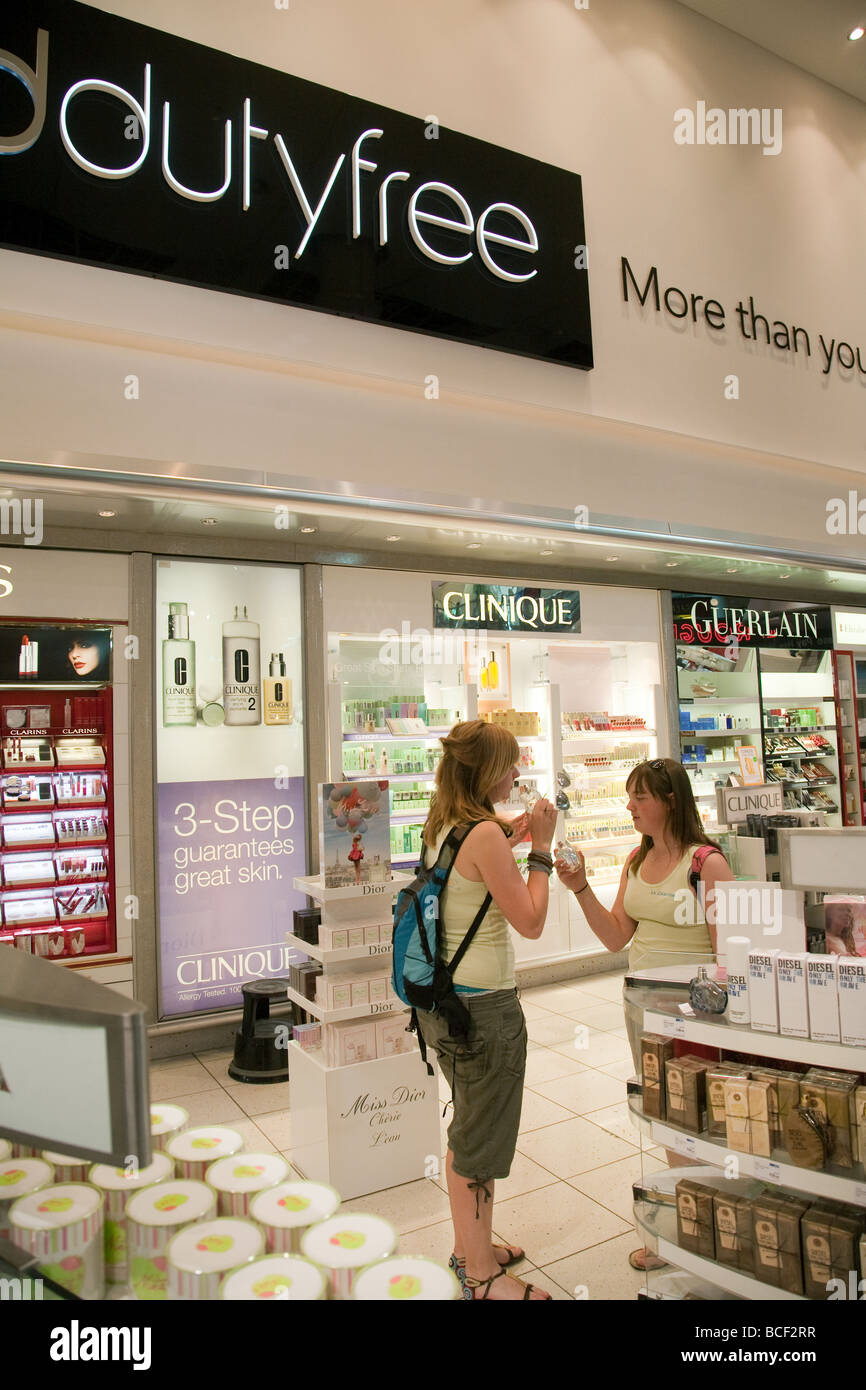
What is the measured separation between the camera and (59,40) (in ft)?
12.3

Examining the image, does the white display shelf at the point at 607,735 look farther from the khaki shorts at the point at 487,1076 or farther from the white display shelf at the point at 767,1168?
the white display shelf at the point at 767,1168

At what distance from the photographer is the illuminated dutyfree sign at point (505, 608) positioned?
590 cm

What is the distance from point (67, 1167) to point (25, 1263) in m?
0.26

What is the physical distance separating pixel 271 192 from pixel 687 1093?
14.2 feet

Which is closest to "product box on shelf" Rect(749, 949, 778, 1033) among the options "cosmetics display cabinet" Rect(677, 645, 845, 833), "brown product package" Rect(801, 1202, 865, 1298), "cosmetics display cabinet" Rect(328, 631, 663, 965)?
"brown product package" Rect(801, 1202, 865, 1298)

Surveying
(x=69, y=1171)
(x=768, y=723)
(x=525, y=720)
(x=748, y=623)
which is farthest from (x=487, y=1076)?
(x=768, y=723)

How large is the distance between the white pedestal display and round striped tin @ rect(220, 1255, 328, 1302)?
2.15 metres

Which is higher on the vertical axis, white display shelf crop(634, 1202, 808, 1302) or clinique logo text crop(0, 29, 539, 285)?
clinique logo text crop(0, 29, 539, 285)

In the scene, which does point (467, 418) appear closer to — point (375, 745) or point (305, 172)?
point (305, 172)

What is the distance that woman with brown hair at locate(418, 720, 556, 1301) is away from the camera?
2467mm

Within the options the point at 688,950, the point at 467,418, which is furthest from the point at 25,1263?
the point at 467,418

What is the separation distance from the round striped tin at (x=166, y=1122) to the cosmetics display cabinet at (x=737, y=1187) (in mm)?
1144

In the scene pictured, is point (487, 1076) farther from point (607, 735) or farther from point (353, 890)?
point (607, 735)

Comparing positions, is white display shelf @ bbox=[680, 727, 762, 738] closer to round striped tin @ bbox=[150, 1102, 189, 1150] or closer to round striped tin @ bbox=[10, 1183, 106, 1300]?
round striped tin @ bbox=[150, 1102, 189, 1150]
